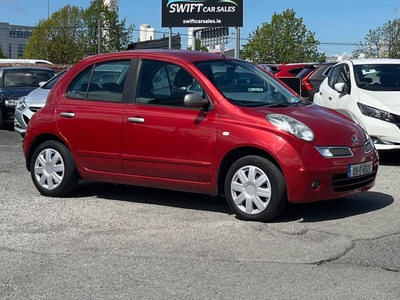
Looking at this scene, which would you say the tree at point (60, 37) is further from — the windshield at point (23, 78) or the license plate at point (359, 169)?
the license plate at point (359, 169)

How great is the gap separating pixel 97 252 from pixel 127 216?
137cm

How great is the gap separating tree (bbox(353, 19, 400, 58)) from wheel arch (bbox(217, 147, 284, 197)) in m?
31.0

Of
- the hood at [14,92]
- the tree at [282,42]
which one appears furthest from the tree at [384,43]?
Answer: the hood at [14,92]

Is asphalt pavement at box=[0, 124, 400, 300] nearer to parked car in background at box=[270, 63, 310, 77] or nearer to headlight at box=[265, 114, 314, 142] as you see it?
headlight at box=[265, 114, 314, 142]

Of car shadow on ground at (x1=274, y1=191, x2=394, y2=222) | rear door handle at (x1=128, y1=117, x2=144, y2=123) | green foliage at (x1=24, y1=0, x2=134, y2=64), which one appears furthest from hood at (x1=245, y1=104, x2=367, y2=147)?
green foliage at (x1=24, y1=0, x2=134, y2=64)

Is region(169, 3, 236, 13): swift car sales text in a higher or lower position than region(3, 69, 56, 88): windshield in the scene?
higher

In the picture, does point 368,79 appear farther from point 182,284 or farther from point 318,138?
point 182,284

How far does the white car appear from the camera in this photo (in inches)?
414

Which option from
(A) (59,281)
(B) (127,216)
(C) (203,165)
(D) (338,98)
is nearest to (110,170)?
(B) (127,216)

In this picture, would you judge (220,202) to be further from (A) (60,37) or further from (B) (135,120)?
(A) (60,37)

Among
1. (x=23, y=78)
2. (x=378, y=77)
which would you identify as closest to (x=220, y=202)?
(x=378, y=77)

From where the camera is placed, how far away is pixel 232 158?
7074 millimetres

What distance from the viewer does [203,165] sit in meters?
7.09

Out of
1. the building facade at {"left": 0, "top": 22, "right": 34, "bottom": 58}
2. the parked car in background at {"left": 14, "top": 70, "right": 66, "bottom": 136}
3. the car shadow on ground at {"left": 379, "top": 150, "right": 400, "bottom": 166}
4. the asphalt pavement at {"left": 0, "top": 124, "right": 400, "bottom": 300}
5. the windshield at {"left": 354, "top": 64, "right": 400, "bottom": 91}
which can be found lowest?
the asphalt pavement at {"left": 0, "top": 124, "right": 400, "bottom": 300}
